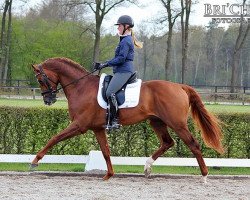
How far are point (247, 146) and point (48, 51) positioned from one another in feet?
130

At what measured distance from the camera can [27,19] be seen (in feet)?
176

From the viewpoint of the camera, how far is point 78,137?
981 cm

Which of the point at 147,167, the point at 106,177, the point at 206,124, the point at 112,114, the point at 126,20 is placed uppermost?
the point at 126,20

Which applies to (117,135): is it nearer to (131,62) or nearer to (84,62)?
(131,62)

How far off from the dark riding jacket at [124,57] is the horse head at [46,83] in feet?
3.71

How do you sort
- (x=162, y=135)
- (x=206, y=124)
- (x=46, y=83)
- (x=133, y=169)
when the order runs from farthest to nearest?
(x=133, y=169) → (x=162, y=135) → (x=206, y=124) → (x=46, y=83)

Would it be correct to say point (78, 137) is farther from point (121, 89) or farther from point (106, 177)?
point (121, 89)

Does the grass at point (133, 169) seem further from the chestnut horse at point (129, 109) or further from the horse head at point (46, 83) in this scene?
the horse head at point (46, 83)

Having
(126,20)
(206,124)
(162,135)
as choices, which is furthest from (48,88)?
(206,124)

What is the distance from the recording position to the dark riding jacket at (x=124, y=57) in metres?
8.15

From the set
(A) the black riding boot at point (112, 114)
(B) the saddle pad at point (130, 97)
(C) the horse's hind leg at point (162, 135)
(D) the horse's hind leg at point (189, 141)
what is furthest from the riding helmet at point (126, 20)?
(D) the horse's hind leg at point (189, 141)

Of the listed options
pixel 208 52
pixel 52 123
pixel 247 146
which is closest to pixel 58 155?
pixel 52 123

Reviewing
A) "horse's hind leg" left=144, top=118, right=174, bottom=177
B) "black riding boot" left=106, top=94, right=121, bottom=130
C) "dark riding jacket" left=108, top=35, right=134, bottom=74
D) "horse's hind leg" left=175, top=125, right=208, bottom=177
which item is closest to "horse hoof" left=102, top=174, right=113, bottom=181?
"black riding boot" left=106, top=94, right=121, bottom=130

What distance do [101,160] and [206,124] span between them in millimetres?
1967
